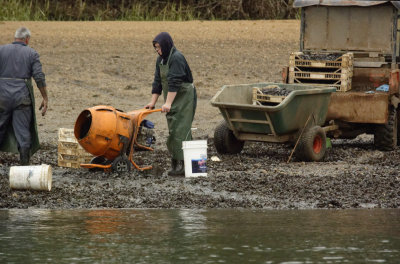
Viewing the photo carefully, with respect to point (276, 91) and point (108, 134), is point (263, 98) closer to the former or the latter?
point (276, 91)

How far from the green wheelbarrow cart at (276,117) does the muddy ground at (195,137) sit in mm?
309

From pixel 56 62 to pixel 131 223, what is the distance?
1294 cm

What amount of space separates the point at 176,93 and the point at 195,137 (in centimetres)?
463

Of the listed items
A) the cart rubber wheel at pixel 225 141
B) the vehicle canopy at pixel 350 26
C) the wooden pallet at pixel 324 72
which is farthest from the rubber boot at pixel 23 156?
the vehicle canopy at pixel 350 26

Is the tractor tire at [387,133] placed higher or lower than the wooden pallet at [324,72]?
lower

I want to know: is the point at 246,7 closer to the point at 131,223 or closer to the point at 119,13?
the point at 119,13

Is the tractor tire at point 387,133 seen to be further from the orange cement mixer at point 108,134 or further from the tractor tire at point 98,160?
the tractor tire at point 98,160

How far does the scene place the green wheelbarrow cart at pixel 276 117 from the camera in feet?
43.1

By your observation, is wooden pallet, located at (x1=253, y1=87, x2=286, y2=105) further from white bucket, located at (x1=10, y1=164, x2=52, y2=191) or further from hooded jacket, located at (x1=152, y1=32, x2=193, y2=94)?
white bucket, located at (x1=10, y1=164, x2=52, y2=191)

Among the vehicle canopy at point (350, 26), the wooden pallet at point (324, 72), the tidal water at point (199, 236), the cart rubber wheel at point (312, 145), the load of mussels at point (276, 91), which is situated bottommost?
the tidal water at point (199, 236)

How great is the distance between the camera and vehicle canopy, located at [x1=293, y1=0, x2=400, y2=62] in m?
15.4

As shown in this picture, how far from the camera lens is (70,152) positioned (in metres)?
12.8

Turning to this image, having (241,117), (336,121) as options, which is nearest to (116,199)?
(241,117)

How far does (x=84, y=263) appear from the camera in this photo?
782 centimetres
